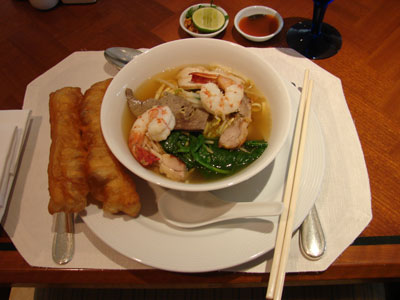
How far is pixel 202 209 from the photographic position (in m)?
1.24

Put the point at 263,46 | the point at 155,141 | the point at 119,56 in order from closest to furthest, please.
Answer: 1. the point at 155,141
2. the point at 119,56
3. the point at 263,46

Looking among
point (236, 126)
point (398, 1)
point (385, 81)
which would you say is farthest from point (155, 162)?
point (398, 1)

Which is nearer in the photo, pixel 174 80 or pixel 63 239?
pixel 63 239

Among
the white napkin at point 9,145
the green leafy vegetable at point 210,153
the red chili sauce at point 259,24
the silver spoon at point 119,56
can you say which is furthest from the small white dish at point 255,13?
the white napkin at point 9,145

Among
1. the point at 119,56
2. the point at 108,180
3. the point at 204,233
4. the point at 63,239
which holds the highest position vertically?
the point at 119,56

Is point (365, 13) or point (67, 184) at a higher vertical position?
point (365, 13)

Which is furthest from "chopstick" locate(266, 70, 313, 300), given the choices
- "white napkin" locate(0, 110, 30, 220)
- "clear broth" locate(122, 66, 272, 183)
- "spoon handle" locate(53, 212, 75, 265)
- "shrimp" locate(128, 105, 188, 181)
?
"white napkin" locate(0, 110, 30, 220)

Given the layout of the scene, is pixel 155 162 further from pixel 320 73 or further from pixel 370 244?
pixel 320 73

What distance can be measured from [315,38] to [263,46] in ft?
1.28

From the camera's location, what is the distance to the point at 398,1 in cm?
225

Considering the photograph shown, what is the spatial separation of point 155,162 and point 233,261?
1.78ft

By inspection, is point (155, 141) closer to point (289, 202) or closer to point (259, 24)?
point (289, 202)

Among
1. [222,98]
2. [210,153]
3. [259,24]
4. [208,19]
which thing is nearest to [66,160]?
[210,153]

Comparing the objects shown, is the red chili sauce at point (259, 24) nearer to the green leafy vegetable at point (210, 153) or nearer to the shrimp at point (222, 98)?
the shrimp at point (222, 98)
